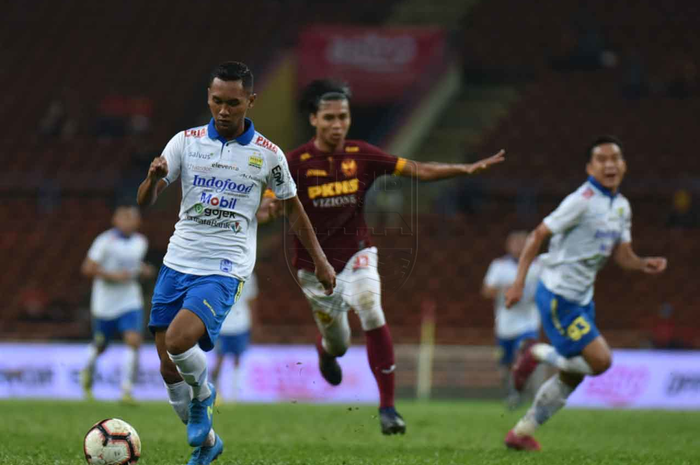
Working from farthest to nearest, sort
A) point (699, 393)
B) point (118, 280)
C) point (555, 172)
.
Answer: point (555, 172) < point (699, 393) < point (118, 280)

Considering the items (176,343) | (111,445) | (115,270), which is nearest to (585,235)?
(176,343)

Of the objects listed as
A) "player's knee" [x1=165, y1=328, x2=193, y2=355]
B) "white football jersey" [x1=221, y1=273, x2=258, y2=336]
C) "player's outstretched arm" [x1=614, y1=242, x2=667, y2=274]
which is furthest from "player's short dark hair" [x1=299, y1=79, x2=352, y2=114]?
"white football jersey" [x1=221, y1=273, x2=258, y2=336]

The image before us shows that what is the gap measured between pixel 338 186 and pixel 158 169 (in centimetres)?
262

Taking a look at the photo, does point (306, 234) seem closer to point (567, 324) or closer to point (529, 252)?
point (529, 252)

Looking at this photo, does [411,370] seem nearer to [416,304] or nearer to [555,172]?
[416,304]

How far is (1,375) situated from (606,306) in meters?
11.6

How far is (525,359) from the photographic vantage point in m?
10.7

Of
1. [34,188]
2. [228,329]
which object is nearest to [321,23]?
[34,188]

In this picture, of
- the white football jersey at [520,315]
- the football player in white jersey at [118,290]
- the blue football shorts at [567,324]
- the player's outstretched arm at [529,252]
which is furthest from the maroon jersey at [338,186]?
the white football jersey at [520,315]

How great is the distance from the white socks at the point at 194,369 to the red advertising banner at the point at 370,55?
21951 mm

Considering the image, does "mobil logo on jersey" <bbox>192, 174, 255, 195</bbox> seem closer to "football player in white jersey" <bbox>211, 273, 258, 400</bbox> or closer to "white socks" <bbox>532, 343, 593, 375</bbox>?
"white socks" <bbox>532, 343, 593, 375</bbox>

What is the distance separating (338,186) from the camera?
8.59 meters

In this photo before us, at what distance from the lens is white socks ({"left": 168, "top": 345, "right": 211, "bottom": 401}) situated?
21.1 ft

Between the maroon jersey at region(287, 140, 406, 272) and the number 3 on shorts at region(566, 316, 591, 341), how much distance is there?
191 centimetres
